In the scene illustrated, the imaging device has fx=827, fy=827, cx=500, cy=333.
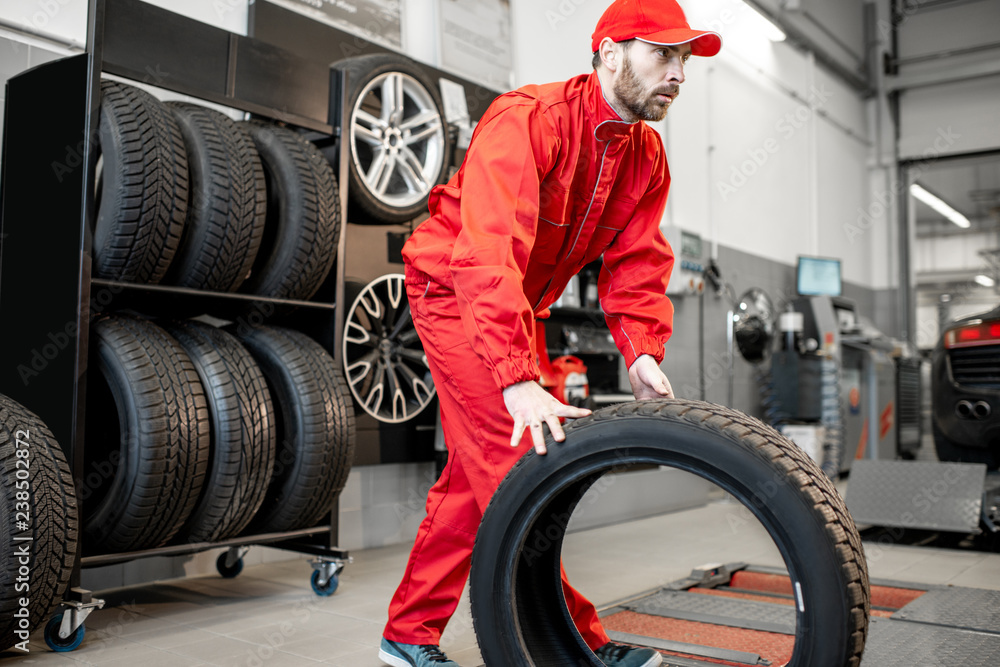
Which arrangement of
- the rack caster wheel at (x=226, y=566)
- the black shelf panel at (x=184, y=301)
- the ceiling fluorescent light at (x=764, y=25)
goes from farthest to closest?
the ceiling fluorescent light at (x=764, y=25), the rack caster wheel at (x=226, y=566), the black shelf panel at (x=184, y=301)

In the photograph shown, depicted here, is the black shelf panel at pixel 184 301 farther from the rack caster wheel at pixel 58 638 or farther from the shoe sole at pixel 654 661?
the shoe sole at pixel 654 661

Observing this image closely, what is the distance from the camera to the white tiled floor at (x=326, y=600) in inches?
82.3

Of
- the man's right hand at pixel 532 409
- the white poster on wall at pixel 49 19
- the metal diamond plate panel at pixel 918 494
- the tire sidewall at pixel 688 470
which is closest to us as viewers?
the tire sidewall at pixel 688 470

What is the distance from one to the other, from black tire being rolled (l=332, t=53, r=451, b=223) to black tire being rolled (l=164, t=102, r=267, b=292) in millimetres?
788

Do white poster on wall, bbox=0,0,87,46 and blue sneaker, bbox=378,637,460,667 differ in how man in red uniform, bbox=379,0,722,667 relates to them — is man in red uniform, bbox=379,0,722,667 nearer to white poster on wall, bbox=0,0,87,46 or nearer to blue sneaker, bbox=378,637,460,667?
blue sneaker, bbox=378,637,460,667

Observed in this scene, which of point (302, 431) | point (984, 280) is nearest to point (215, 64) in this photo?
point (302, 431)

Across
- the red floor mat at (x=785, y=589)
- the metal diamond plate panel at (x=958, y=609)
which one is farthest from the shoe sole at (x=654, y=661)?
the red floor mat at (x=785, y=589)

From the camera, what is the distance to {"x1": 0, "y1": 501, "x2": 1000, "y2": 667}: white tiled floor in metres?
2.09

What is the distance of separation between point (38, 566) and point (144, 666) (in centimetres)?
34

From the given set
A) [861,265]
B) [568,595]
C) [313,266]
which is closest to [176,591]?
[313,266]

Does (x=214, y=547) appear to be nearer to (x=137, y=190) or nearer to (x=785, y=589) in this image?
(x=137, y=190)

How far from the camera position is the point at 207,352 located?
2.54 m

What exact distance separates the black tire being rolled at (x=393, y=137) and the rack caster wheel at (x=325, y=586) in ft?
4.96

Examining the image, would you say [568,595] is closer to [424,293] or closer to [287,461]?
[424,293]
